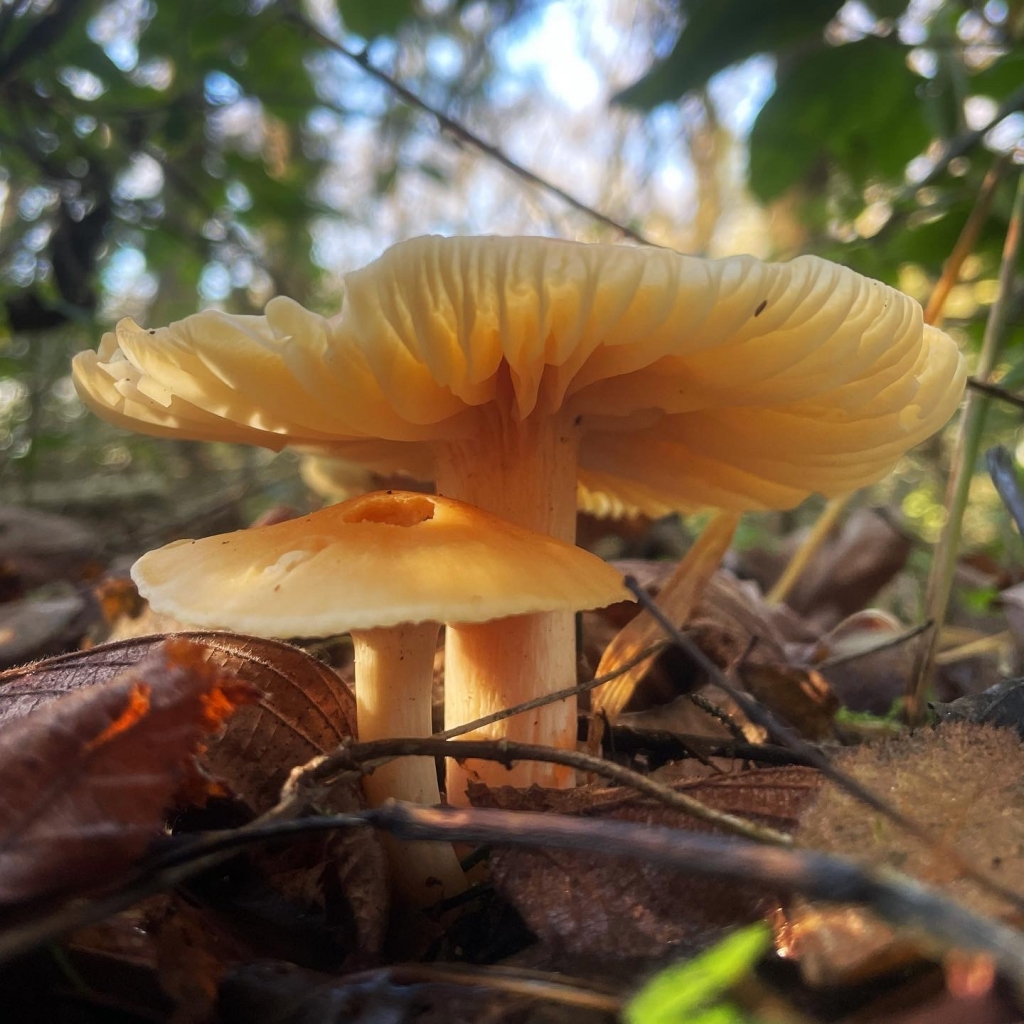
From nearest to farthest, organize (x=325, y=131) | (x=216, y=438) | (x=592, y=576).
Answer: (x=592, y=576) → (x=216, y=438) → (x=325, y=131)

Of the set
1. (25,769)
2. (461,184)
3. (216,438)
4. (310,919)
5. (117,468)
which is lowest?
(310,919)

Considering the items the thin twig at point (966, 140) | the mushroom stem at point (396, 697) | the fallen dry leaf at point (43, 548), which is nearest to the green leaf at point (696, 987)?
the mushroom stem at point (396, 697)

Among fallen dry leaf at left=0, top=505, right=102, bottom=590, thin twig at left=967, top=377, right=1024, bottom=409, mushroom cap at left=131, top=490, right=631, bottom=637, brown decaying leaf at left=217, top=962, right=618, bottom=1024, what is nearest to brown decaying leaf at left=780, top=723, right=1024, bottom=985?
brown decaying leaf at left=217, top=962, right=618, bottom=1024

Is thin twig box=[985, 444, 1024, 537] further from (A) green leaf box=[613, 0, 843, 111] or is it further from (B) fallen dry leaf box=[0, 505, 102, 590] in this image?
(B) fallen dry leaf box=[0, 505, 102, 590]

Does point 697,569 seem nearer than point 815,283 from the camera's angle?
No

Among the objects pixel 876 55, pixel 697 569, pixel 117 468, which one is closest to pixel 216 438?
pixel 697 569

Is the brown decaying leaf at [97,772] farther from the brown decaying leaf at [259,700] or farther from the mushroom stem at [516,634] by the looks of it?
the mushroom stem at [516,634]

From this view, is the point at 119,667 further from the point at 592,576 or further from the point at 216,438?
the point at 592,576
